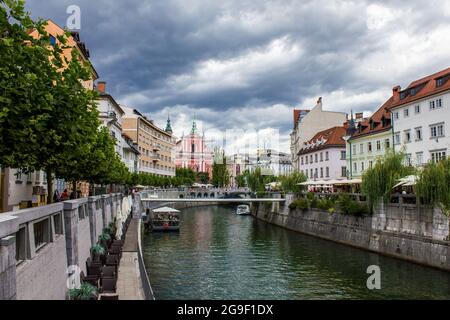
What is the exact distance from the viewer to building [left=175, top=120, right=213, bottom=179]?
152000mm

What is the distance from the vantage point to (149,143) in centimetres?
9444

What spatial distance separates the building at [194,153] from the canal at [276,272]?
361 ft

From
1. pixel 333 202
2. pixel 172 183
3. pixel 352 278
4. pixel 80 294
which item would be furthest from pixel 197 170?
pixel 80 294

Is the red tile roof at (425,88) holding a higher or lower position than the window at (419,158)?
higher

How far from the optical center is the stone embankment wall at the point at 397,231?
26172mm

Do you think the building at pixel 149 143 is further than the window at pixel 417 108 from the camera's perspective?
Yes

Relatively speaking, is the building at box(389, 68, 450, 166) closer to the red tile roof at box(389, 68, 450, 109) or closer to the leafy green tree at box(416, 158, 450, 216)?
the red tile roof at box(389, 68, 450, 109)

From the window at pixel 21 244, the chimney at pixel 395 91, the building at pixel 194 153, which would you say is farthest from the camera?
the building at pixel 194 153

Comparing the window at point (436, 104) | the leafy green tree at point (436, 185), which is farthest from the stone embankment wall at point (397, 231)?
the window at point (436, 104)

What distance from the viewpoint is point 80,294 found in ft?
38.9

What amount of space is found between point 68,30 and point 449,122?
121 ft

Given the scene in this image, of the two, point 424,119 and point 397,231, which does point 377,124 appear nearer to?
point 424,119

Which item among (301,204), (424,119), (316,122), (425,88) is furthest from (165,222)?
(316,122)

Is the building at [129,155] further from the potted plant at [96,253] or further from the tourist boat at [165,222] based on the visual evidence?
the potted plant at [96,253]
